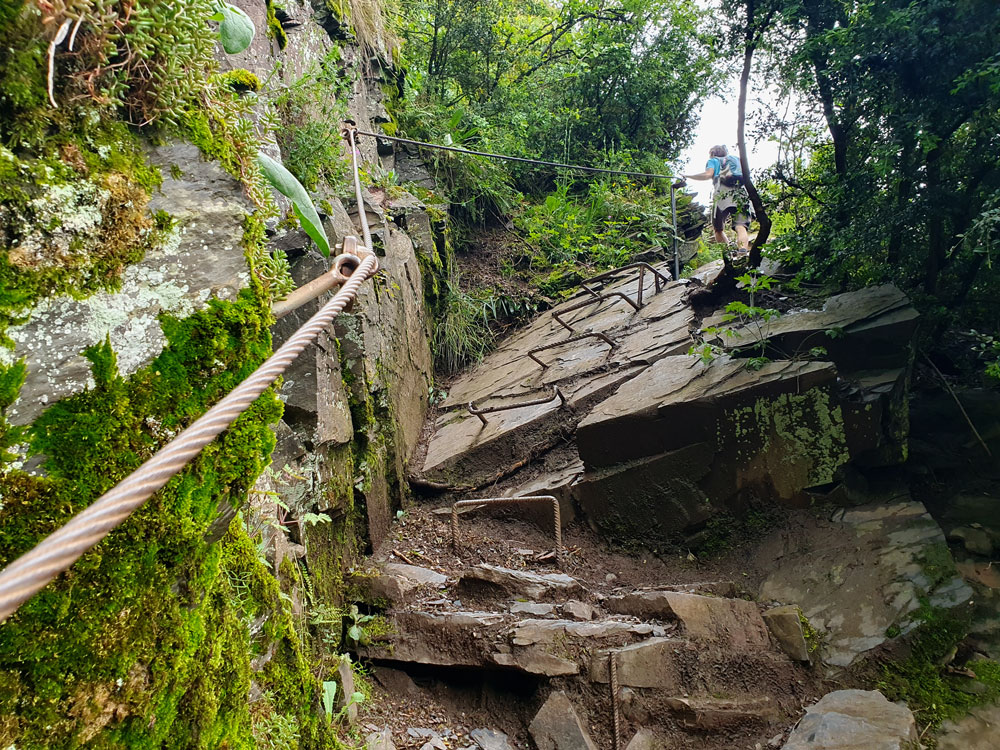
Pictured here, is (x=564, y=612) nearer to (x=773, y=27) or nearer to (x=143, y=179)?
(x=143, y=179)

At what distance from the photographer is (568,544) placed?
4.39 metres

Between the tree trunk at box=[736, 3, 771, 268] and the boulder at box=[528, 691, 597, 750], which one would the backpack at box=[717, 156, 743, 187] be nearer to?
the tree trunk at box=[736, 3, 771, 268]

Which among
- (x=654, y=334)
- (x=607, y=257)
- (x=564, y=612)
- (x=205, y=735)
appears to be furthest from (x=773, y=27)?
(x=205, y=735)

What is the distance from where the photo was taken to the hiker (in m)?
7.43

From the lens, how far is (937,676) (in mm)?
3113

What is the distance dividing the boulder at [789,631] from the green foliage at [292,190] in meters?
3.31

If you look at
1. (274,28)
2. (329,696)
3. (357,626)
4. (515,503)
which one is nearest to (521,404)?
(515,503)

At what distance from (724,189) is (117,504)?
8.21 m

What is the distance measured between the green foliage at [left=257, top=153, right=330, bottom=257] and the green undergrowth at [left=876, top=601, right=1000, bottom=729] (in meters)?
3.70

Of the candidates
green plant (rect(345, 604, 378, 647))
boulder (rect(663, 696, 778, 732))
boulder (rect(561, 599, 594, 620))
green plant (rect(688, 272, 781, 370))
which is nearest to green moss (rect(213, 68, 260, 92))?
green plant (rect(345, 604, 378, 647))

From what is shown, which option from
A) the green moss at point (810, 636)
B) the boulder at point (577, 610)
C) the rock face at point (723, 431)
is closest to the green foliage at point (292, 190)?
the boulder at point (577, 610)

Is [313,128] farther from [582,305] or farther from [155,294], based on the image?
[582,305]

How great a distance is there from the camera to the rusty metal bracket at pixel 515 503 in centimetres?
417

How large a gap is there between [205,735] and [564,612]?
7.74ft
